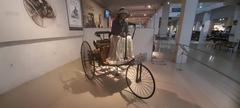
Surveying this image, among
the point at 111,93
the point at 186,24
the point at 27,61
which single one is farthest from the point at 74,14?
the point at 186,24

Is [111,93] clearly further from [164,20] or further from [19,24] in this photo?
[164,20]

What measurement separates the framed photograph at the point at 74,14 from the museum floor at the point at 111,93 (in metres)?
2.07

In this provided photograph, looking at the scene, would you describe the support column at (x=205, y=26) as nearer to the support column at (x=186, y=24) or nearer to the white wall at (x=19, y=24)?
the support column at (x=186, y=24)

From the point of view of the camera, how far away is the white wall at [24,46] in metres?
2.42

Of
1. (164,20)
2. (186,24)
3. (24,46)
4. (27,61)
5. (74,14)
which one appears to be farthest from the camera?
(164,20)

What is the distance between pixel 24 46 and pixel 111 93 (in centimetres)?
225

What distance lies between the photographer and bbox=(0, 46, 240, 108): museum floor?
85.4 inches

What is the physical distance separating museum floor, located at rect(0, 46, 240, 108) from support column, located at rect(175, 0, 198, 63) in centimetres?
155

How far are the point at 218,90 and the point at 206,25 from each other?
14760 mm

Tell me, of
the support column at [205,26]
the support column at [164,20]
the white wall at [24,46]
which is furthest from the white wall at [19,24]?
the support column at [205,26]

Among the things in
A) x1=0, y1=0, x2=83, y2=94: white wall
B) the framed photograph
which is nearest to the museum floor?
x1=0, y1=0, x2=83, y2=94: white wall

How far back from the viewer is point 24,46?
9.32 ft

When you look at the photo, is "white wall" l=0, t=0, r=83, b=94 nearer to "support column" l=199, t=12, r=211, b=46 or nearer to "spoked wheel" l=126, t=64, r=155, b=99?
"spoked wheel" l=126, t=64, r=155, b=99

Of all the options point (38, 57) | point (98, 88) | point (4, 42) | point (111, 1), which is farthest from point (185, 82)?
point (111, 1)
